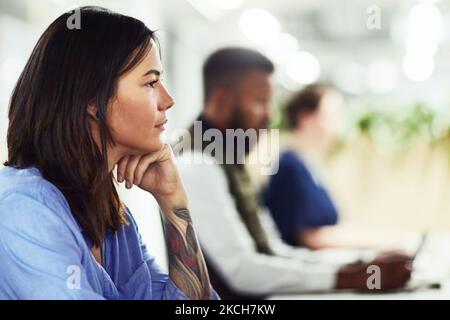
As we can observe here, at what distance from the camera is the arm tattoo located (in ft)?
3.84

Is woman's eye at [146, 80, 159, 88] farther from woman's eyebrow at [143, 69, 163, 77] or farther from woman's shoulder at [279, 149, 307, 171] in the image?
woman's shoulder at [279, 149, 307, 171]

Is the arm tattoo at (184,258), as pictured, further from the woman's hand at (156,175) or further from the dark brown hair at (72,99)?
the dark brown hair at (72,99)

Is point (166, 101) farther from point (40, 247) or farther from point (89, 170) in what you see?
point (40, 247)

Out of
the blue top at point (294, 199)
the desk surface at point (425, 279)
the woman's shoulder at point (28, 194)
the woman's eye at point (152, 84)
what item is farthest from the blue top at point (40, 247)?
the blue top at point (294, 199)

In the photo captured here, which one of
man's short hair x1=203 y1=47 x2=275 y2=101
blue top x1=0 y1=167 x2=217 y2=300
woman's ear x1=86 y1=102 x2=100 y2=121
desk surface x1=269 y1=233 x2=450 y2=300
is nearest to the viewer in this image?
blue top x1=0 y1=167 x2=217 y2=300

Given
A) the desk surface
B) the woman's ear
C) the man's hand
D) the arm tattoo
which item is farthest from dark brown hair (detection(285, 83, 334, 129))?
the woman's ear

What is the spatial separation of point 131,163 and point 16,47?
47 cm

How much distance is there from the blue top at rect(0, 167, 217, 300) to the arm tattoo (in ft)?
0.44

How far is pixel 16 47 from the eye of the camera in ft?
4.63

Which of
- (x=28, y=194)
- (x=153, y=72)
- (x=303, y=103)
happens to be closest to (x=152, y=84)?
(x=153, y=72)

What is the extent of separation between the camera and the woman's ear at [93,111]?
3.55 feet
